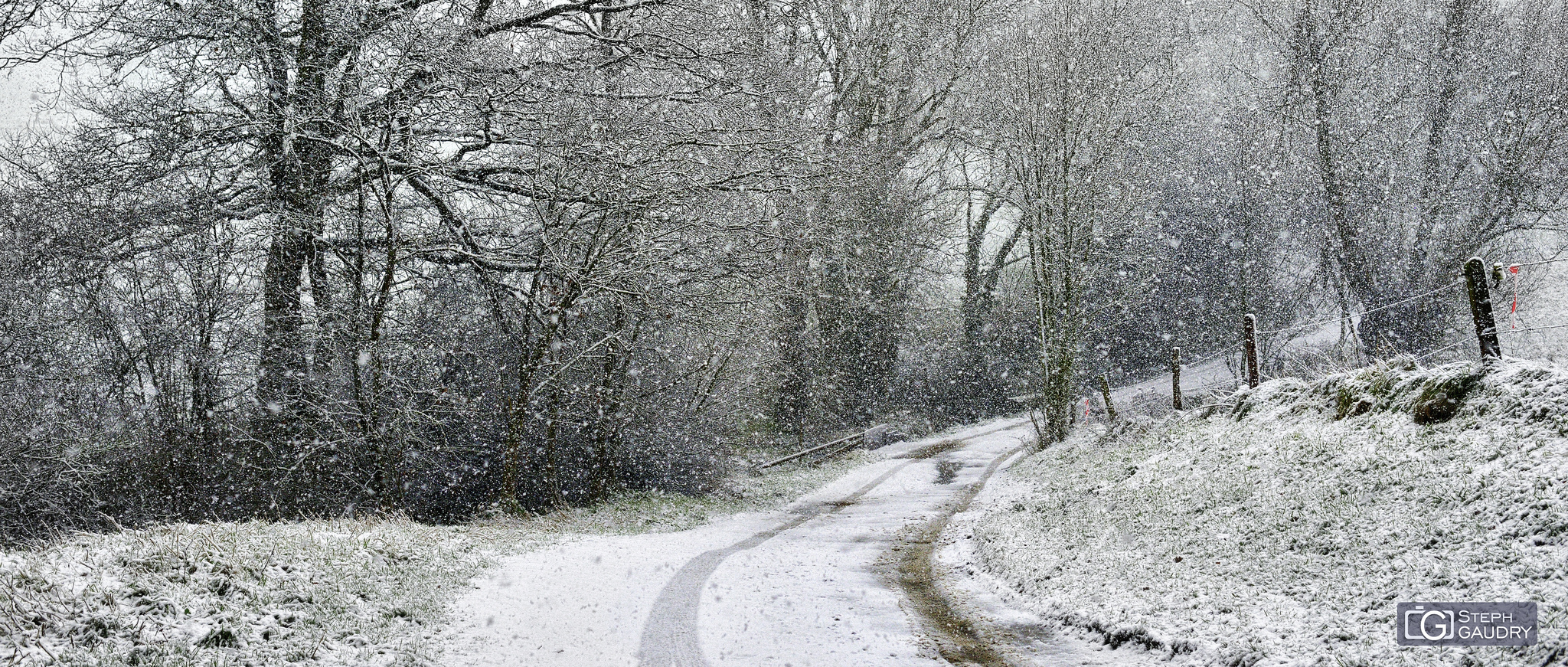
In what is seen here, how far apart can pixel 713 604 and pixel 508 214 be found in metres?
9.28

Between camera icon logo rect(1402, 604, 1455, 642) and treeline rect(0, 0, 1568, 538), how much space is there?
34.6 ft

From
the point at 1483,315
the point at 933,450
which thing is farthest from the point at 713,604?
the point at 933,450

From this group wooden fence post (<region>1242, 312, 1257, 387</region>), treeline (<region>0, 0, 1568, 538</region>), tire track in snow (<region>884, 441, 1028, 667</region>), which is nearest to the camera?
tire track in snow (<region>884, 441, 1028, 667</region>)

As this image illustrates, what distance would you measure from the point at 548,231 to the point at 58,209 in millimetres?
6441

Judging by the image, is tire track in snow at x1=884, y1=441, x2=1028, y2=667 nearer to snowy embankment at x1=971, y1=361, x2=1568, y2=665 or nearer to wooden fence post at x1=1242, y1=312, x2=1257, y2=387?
snowy embankment at x1=971, y1=361, x2=1568, y2=665

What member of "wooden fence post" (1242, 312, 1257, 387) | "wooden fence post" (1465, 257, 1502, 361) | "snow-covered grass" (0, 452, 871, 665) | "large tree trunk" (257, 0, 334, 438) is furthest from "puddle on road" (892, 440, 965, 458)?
"snow-covered grass" (0, 452, 871, 665)

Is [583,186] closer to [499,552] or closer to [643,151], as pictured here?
[643,151]

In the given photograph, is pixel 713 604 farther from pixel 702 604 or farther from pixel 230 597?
pixel 230 597

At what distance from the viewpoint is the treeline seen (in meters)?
12.1

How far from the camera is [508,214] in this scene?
49.1 feet

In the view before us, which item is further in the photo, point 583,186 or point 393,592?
point 583,186

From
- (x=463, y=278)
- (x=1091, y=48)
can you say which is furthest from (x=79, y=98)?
(x=1091, y=48)

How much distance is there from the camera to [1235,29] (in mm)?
29891

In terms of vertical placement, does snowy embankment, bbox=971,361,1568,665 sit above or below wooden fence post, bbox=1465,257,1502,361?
below
